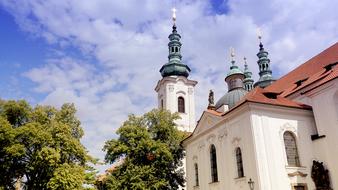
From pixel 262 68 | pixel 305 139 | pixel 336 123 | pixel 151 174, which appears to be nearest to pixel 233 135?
pixel 305 139

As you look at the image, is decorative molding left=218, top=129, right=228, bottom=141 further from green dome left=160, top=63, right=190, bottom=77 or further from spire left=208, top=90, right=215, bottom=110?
green dome left=160, top=63, right=190, bottom=77

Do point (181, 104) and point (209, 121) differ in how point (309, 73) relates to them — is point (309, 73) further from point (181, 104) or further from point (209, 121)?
point (181, 104)

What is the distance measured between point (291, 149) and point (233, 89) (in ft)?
68.9

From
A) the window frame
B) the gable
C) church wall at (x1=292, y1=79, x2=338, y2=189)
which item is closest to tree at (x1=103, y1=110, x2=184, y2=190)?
the gable

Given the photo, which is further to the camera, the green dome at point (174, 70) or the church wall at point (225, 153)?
the green dome at point (174, 70)

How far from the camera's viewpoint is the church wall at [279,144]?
1906 cm

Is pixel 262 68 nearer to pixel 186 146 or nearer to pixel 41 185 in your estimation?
pixel 186 146

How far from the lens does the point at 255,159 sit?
1925 cm

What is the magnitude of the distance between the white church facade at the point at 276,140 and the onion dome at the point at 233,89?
12321mm

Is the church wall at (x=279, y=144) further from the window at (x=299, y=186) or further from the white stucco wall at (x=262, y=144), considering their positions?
the window at (x=299, y=186)

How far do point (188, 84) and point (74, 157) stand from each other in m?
22.4

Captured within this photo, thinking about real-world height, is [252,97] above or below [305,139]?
above

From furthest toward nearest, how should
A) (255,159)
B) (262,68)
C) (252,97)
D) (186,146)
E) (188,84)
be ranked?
(262,68) → (188,84) → (186,146) → (252,97) → (255,159)

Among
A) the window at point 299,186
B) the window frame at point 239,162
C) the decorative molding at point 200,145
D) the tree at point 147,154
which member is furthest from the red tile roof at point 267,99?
the tree at point 147,154
